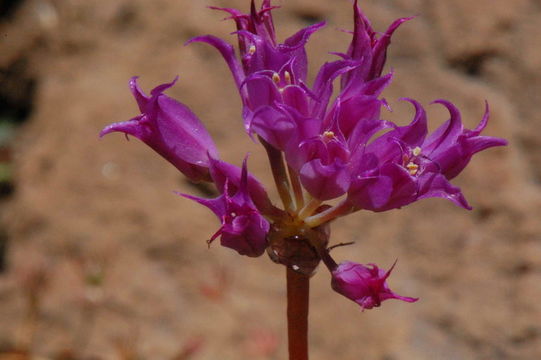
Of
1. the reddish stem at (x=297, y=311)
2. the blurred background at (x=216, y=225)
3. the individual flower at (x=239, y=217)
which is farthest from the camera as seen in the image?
the blurred background at (x=216, y=225)

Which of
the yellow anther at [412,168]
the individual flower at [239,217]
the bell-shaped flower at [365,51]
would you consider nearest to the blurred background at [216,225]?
the bell-shaped flower at [365,51]

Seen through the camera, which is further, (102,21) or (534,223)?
(102,21)

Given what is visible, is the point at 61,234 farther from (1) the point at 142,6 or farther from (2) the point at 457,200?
(2) the point at 457,200

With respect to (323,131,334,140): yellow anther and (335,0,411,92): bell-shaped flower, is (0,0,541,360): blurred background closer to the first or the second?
(335,0,411,92): bell-shaped flower

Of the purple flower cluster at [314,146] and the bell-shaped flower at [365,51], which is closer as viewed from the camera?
the purple flower cluster at [314,146]

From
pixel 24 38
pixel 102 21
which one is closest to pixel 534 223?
pixel 102 21

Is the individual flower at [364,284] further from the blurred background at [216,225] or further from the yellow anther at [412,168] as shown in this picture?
the blurred background at [216,225]

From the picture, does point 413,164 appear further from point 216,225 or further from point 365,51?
point 216,225
